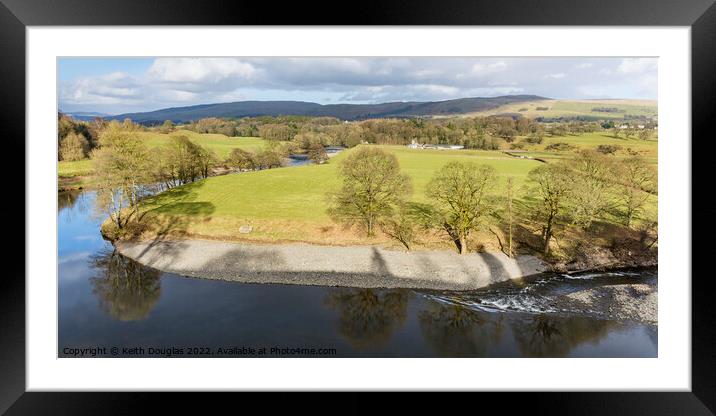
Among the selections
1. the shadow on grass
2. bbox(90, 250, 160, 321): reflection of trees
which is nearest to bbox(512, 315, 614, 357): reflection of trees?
bbox(90, 250, 160, 321): reflection of trees

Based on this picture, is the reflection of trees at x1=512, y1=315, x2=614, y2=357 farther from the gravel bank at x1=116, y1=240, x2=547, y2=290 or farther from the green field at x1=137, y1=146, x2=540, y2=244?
the green field at x1=137, y1=146, x2=540, y2=244

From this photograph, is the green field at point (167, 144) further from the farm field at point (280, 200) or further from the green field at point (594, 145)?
the green field at point (594, 145)

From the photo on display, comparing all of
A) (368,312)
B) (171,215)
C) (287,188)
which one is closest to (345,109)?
(287,188)

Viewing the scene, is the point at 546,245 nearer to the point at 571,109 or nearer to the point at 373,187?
the point at 373,187
